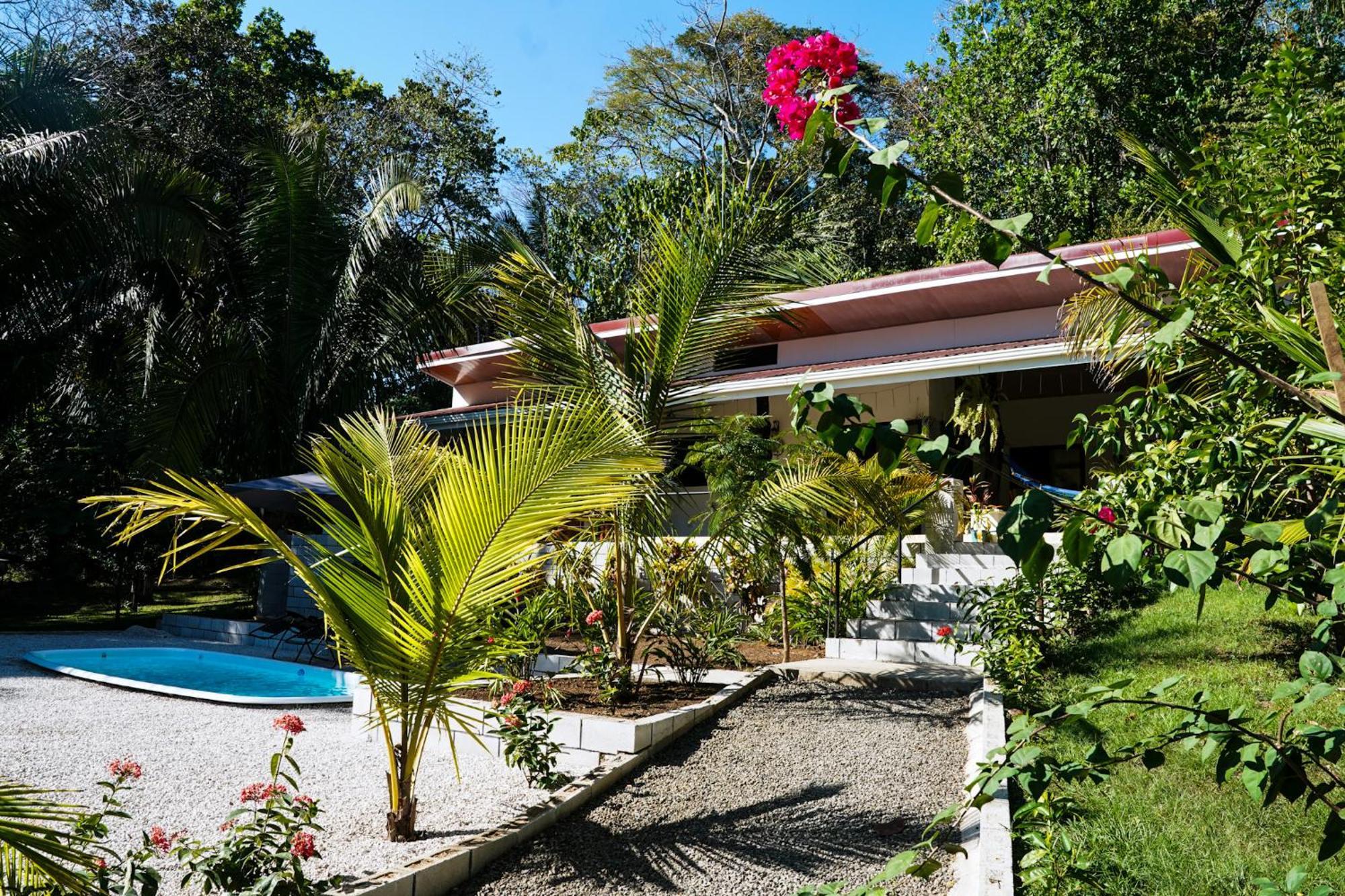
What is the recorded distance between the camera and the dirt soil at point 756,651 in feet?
29.7

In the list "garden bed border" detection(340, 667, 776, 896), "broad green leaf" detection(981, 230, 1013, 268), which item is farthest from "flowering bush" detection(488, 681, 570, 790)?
"broad green leaf" detection(981, 230, 1013, 268)

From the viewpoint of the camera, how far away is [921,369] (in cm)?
1250

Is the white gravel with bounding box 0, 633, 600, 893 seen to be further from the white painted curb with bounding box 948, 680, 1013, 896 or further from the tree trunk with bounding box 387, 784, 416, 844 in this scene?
the white painted curb with bounding box 948, 680, 1013, 896

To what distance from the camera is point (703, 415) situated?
8.62 metres

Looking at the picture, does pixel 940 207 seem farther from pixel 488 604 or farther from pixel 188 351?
pixel 188 351

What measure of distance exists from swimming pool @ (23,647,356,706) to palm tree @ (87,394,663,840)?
531cm

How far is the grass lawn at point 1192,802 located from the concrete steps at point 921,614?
177 cm

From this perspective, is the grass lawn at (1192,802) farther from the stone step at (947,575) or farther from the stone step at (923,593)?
the stone step at (947,575)

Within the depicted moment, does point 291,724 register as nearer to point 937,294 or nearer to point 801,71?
point 801,71

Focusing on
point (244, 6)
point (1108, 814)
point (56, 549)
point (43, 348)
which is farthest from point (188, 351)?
point (244, 6)

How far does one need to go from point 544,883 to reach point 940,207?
3653mm

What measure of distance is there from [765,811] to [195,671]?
9.80 meters

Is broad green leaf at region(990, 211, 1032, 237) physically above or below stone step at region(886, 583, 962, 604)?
above

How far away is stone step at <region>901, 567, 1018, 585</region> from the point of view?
31.9 ft
